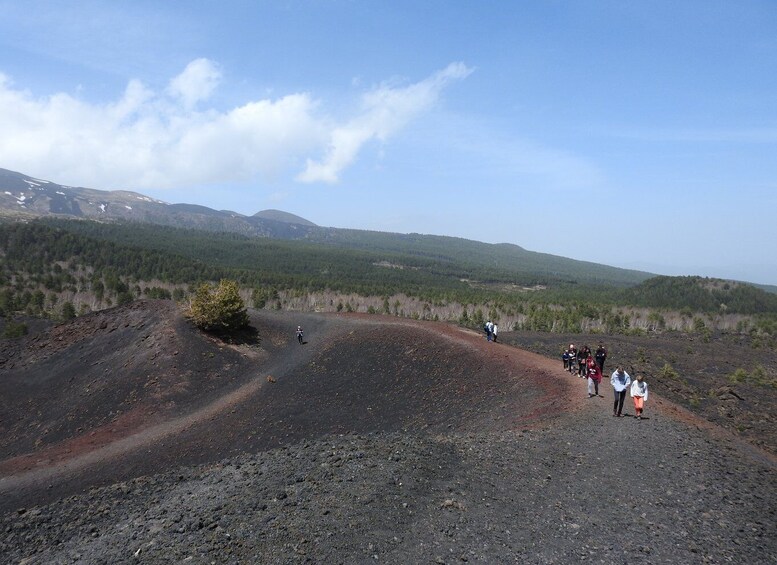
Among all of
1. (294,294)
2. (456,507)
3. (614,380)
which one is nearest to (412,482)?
(456,507)

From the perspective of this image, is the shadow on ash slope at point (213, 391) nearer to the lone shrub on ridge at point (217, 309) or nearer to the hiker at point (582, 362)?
the lone shrub on ridge at point (217, 309)

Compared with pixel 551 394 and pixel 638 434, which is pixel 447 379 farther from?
pixel 638 434

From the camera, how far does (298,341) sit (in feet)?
116

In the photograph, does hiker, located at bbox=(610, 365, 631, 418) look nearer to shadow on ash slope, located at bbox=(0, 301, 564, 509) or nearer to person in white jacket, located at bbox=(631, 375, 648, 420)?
person in white jacket, located at bbox=(631, 375, 648, 420)

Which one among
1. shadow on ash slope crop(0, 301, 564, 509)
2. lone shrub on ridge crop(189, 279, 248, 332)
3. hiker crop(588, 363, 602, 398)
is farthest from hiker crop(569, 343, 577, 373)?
lone shrub on ridge crop(189, 279, 248, 332)

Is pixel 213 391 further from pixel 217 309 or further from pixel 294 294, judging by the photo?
pixel 294 294

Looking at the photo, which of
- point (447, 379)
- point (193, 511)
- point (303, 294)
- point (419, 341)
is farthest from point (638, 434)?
point (303, 294)

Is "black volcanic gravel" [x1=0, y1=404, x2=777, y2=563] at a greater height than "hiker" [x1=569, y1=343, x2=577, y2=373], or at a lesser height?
lesser

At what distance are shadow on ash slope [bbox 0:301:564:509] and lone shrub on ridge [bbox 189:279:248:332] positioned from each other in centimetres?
114

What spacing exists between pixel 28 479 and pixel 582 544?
21.2m

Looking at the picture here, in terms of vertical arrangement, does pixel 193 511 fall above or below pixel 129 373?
above

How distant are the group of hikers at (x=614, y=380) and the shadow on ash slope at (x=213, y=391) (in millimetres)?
1555

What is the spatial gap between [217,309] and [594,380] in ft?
80.9

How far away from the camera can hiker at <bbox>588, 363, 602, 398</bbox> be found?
58.6ft
